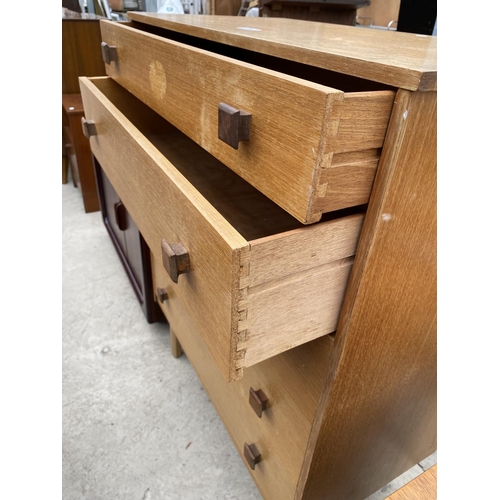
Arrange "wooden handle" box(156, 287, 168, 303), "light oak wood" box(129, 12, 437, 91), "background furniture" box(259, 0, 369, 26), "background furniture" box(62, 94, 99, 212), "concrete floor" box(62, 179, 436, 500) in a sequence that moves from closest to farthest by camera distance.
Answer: "light oak wood" box(129, 12, 437, 91), "concrete floor" box(62, 179, 436, 500), "wooden handle" box(156, 287, 168, 303), "background furniture" box(259, 0, 369, 26), "background furniture" box(62, 94, 99, 212)

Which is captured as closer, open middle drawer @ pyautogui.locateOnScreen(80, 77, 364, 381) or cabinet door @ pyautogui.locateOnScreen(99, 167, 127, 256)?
open middle drawer @ pyautogui.locateOnScreen(80, 77, 364, 381)


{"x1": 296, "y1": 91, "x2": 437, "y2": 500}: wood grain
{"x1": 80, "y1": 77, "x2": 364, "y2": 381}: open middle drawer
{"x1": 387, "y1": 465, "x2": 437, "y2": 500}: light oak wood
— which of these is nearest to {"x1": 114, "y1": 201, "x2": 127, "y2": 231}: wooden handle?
{"x1": 80, "y1": 77, "x2": 364, "y2": 381}: open middle drawer

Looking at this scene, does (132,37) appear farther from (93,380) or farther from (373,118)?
(93,380)

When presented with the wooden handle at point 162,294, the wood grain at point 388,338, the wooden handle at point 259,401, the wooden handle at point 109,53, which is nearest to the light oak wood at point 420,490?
the wood grain at point 388,338

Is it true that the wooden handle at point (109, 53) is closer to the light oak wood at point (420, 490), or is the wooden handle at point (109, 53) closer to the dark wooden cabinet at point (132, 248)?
the dark wooden cabinet at point (132, 248)

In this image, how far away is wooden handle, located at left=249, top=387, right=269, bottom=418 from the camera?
569 mm

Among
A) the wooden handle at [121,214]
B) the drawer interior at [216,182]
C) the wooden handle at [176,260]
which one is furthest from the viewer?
the wooden handle at [121,214]

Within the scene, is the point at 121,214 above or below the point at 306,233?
below

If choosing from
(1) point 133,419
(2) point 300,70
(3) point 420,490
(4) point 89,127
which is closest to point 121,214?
(4) point 89,127

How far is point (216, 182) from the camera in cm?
68

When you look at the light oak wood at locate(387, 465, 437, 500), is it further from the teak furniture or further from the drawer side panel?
the drawer side panel

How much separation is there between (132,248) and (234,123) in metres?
0.73

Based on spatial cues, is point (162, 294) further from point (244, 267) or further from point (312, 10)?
point (312, 10)

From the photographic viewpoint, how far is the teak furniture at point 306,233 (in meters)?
0.31
